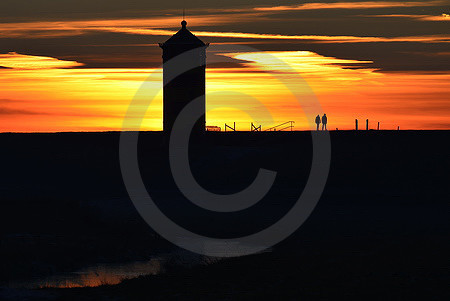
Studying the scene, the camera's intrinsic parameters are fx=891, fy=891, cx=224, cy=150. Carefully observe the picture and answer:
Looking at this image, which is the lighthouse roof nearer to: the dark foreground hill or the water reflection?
the dark foreground hill

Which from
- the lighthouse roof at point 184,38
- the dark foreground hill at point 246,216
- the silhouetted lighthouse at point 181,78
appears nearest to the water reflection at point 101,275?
the dark foreground hill at point 246,216

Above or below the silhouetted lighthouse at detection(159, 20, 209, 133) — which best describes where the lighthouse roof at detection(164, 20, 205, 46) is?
above

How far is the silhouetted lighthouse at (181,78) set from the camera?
162ft

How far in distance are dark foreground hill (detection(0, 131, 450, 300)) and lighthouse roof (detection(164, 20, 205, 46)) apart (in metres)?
5.56

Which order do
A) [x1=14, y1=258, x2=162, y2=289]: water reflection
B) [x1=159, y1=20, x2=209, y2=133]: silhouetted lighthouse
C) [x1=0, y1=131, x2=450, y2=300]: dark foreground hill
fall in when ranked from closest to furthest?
[x1=0, y1=131, x2=450, y2=300]: dark foreground hill → [x1=14, y1=258, x2=162, y2=289]: water reflection → [x1=159, y1=20, x2=209, y2=133]: silhouetted lighthouse

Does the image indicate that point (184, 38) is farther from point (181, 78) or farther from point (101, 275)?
point (101, 275)

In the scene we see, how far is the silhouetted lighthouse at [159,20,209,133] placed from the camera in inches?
1946

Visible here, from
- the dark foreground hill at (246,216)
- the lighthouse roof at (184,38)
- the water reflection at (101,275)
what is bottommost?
the water reflection at (101,275)

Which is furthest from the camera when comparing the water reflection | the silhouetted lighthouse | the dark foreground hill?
the silhouetted lighthouse

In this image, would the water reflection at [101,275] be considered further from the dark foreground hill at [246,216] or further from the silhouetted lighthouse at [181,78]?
the silhouetted lighthouse at [181,78]

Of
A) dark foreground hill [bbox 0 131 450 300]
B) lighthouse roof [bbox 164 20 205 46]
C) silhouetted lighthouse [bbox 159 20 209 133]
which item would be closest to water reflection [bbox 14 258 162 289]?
dark foreground hill [bbox 0 131 450 300]

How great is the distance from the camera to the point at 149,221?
102 feet

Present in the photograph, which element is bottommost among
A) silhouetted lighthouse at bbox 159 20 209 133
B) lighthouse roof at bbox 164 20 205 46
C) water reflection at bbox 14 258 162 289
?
water reflection at bbox 14 258 162 289

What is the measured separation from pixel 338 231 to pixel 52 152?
91.0 ft
